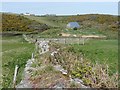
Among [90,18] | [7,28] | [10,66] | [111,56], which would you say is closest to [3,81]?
[10,66]

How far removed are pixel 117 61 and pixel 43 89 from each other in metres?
14.4

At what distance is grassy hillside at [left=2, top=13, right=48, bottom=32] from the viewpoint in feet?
204

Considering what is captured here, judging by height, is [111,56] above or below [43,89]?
below

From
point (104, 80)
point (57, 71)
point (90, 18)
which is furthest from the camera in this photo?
point (90, 18)

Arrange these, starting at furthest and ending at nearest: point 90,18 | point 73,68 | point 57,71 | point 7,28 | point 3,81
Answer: point 90,18, point 7,28, point 3,81, point 73,68, point 57,71

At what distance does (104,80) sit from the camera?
10672 millimetres

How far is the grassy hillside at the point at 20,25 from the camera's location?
62.2 m

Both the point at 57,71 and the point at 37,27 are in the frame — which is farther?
the point at 37,27

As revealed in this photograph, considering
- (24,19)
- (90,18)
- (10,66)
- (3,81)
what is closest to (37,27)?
(24,19)

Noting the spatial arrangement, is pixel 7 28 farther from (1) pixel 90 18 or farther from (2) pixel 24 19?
(1) pixel 90 18

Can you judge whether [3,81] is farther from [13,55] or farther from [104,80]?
[13,55]

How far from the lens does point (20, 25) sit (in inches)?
2598

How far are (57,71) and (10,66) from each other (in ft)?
33.9

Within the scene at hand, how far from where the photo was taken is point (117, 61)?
77.3 feet
